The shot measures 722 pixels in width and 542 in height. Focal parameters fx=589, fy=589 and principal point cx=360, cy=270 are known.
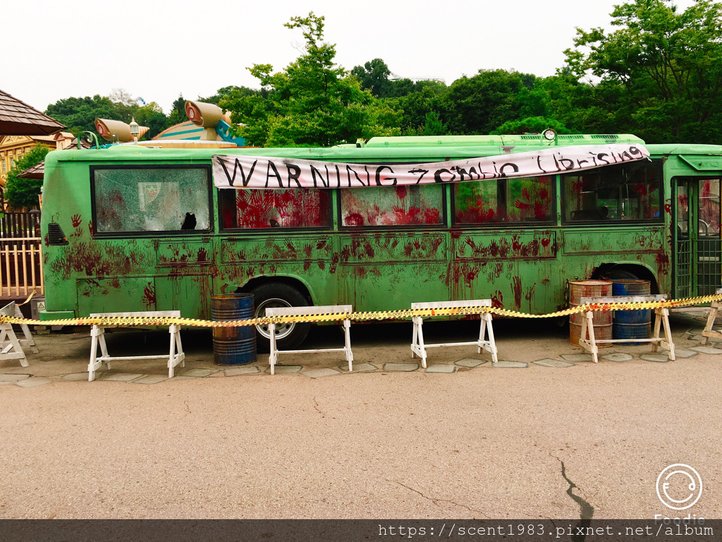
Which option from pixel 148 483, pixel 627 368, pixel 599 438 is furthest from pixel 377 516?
pixel 627 368

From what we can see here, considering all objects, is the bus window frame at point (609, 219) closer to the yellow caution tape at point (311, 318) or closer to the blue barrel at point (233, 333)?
the yellow caution tape at point (311, 318)

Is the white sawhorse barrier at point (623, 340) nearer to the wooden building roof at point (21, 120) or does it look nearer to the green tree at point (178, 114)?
the wooden building roof at point (21, 120)

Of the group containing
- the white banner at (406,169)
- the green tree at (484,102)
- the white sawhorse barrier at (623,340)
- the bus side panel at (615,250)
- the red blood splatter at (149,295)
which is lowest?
the white sawhorse barrier at (623,340)

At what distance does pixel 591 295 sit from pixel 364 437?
4.70 metres

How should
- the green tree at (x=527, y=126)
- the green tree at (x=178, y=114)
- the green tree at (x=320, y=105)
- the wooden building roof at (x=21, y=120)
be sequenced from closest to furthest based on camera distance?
the wooden building roof at (x=21, y=120) < the green tree at (x=320, y=105) < the green tree at (x=527, y=126) < the green tree at (x=178, y=114)

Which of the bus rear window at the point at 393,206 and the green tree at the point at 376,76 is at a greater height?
the green tree at the point at 376,76

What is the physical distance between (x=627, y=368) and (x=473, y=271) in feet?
8.25

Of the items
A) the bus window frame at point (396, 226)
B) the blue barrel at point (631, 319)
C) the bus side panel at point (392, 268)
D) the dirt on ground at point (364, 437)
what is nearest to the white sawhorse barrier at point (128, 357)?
the dirt on ground at point (364, 437)

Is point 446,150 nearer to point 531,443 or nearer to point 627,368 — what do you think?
point 627,368

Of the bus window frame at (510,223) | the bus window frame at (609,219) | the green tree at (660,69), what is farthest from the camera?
the green tree at (660,69)

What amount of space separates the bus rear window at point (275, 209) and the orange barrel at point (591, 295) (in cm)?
367

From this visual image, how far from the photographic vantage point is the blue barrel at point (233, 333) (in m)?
7.59

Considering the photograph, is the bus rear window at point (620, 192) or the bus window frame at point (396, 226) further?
the bus rear window at point (620, 192)

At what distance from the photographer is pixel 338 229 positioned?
850 cm
